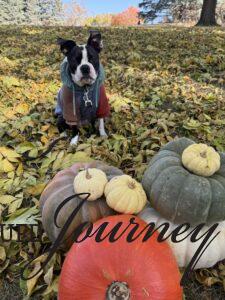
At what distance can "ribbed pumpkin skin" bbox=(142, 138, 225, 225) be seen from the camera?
2.51 metres

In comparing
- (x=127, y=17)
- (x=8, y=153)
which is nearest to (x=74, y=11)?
(x=127, y=17)

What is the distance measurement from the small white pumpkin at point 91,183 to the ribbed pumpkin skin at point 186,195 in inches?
13.8

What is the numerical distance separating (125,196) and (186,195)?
0.39 meters

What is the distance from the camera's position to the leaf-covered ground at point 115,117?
2838 mm

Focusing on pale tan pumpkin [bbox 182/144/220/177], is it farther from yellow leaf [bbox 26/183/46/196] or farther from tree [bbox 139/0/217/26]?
tree [bbox 139/0/217/26]

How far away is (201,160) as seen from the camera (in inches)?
102

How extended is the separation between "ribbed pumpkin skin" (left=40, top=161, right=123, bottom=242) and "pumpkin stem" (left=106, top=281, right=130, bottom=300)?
22.0 inches

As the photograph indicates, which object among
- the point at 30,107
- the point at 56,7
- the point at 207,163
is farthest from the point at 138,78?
the point at 56,7

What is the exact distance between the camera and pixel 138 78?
6516mm

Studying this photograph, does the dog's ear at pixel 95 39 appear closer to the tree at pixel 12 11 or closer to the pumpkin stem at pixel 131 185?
the pumpkin stem at pixel 131 185

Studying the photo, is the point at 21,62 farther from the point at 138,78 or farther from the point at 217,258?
the point at 217,258

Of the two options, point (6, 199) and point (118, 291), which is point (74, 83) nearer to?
point (6, 199)

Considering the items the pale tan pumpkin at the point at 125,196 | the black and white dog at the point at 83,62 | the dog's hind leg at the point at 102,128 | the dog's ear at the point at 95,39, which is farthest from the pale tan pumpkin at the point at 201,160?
the dog's ear at the point at 95,39

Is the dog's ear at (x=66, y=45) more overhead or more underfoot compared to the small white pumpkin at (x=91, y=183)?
more overhead
